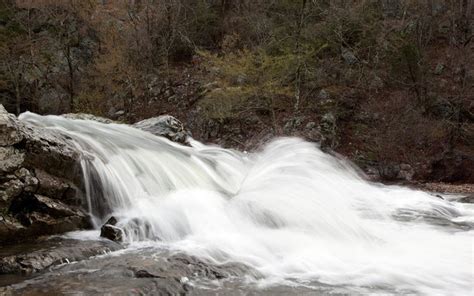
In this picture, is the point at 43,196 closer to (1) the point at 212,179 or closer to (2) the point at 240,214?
(2) the point at 240,214

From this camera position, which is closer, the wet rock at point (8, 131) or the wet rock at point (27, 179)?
the wet rock at point (27, 179)

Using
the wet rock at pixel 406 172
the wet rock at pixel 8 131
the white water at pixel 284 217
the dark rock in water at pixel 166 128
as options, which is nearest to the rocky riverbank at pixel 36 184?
the wet rock at pixel 8 131

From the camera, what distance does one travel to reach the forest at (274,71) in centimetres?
1995

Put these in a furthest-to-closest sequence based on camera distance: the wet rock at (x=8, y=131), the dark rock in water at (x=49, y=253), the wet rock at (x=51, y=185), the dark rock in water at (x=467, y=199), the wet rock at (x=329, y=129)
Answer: the wet rock at (x=329, y=129) → the dark rock in water at (x=467, y=199) → the wet rock at (x=51, y=185) → the wet rock at (x=8, y=131) → the dark rock in water at (x=49, y=253)

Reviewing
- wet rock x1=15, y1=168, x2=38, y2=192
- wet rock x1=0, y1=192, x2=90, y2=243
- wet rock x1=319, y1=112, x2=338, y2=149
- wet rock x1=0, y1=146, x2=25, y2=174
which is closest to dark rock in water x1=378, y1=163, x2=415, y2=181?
wet rock x1=319, y1=112, x2=338, y2=149

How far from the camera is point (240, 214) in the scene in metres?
7.92

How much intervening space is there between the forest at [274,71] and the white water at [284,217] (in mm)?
8861

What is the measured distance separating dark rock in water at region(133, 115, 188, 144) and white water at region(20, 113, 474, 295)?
10.1 ft

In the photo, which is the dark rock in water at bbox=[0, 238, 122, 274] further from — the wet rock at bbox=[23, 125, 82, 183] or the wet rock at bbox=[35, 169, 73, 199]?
the wet rock at bbox=[23, 125, 82, 183]

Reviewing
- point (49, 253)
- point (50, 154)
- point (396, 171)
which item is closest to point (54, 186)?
point (50, 154)

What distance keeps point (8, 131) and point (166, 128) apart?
825cm

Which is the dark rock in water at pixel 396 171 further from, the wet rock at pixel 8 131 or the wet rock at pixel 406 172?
the wet rock at pixel 8 131

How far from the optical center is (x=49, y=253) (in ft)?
18.8

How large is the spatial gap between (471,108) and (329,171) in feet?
46.6
